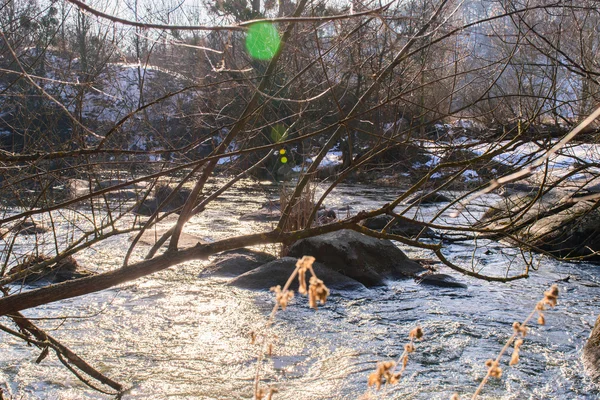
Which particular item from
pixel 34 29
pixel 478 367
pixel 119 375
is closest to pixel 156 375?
pixel 119 375

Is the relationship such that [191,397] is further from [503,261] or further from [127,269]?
[503,261]

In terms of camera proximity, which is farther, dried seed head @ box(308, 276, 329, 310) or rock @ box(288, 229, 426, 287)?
rock @ box(288, 229, 426, 287)

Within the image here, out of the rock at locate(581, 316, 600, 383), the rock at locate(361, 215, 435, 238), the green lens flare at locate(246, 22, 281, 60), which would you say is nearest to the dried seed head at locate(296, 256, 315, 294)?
the green lens flare at locate(246, 22, 281, 60)

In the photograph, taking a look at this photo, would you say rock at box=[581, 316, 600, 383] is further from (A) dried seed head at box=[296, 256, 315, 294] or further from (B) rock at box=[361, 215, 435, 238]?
(B) rock at box=[361, 215, 435, 238]

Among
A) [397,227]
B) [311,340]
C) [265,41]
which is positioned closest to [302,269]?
[265,41]

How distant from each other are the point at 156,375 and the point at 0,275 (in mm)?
1756

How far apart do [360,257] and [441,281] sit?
106 centimetres

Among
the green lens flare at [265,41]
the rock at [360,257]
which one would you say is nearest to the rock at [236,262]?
the rock at [360,257]

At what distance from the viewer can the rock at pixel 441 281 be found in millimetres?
7266

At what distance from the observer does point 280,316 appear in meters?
6.05

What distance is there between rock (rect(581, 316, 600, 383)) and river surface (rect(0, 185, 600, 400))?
0.06 metres

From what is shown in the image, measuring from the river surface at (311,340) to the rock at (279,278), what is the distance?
0.18m

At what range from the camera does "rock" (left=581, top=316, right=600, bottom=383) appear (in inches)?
181

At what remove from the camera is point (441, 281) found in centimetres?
735
